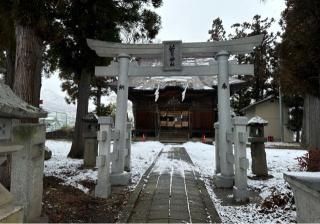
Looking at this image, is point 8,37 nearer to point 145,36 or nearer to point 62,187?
point 145,36

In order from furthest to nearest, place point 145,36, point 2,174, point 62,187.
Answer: point 145,36, point 62,187, point 2,174

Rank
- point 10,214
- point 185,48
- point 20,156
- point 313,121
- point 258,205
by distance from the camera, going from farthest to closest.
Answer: point 313,121 → point 185,48 → point 258,205 → point 20,156 → point 10,214

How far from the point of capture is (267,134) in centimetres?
3344

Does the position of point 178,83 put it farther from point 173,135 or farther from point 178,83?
point 173,135

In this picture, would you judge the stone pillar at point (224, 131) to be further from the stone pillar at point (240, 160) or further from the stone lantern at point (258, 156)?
the stone lantern at point (258, 156)

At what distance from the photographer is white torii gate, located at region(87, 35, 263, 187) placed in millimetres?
8680

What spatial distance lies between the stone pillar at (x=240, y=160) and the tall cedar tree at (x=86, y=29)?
492cm

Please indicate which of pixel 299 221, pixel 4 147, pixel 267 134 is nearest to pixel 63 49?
pixel 4 147

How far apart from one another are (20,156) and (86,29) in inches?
295

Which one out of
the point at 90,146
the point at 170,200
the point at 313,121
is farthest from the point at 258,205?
the point at 313,121

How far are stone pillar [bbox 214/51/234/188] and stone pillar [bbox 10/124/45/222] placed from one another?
5.23 meters

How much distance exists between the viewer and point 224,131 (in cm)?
872

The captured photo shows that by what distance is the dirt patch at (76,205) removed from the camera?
218 inches

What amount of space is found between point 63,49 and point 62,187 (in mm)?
5996
